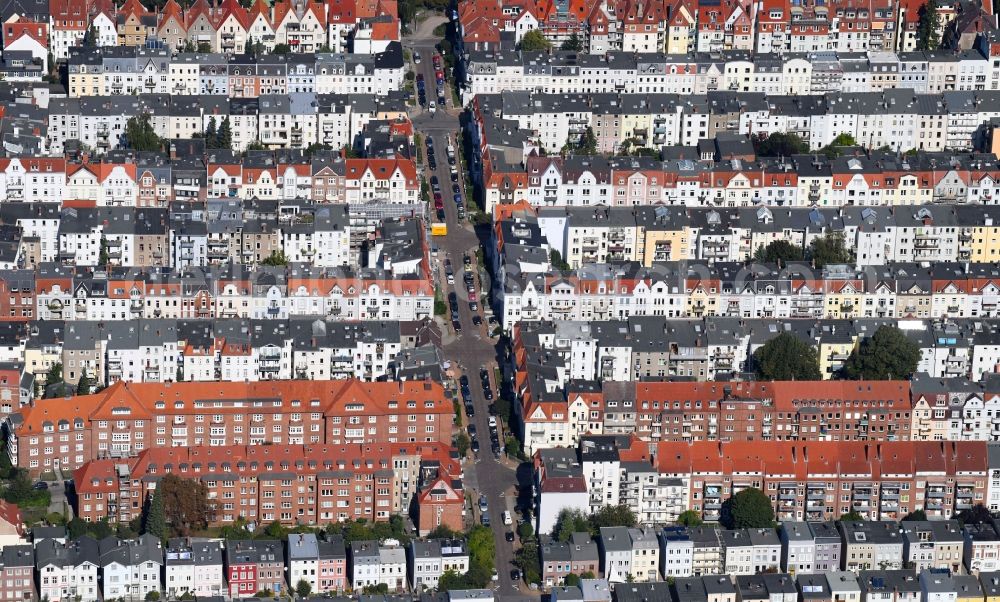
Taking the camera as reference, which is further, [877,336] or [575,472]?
[877,336]

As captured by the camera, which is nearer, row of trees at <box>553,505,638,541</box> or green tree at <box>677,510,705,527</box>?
row of trees at <box>553,505,638,541</box>

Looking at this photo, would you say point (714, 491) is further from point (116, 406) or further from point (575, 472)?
point (116, 406)

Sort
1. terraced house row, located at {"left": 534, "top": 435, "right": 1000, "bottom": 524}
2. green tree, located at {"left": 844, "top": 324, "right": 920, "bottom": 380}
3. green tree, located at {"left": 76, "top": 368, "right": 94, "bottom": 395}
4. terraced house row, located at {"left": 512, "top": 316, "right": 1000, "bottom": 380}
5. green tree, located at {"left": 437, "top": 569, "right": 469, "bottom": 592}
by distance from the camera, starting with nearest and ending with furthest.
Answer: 1. green tree, located at {"left": 437, "top": 569, "right": 469, "bottom": 592}
2. terraced house row, located at {"left": 534, "top": 435, "right": 1000, "bottom": 524}
3. green tree, located at {"left": 76, "top": 368, "right": 94, "bottom": 395}
4. green tree, located at {"left": 844, "top": 324, "right": 920, "bottom": 380}
5. terraced house row, located at {"left": 512, "top": 316, "right": 1000, "bottom": 380}

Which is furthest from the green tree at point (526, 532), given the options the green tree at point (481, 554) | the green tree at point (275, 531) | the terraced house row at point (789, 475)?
the green tree at point (275, 531)

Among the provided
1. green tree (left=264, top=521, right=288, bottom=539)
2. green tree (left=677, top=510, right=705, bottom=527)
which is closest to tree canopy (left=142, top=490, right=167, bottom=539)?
green tree (left=264, top=521, right=288, bottom=539)

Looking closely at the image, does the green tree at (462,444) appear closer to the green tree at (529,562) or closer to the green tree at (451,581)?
the green tree at (529,562)

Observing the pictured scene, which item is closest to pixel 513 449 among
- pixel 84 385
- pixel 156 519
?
pixel 156 519

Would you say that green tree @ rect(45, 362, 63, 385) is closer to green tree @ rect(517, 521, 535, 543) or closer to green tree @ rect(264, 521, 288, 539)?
green tree @ rect(264, 521, 288, 539)

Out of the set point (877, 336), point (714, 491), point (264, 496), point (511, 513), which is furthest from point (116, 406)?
point (877, 336)
